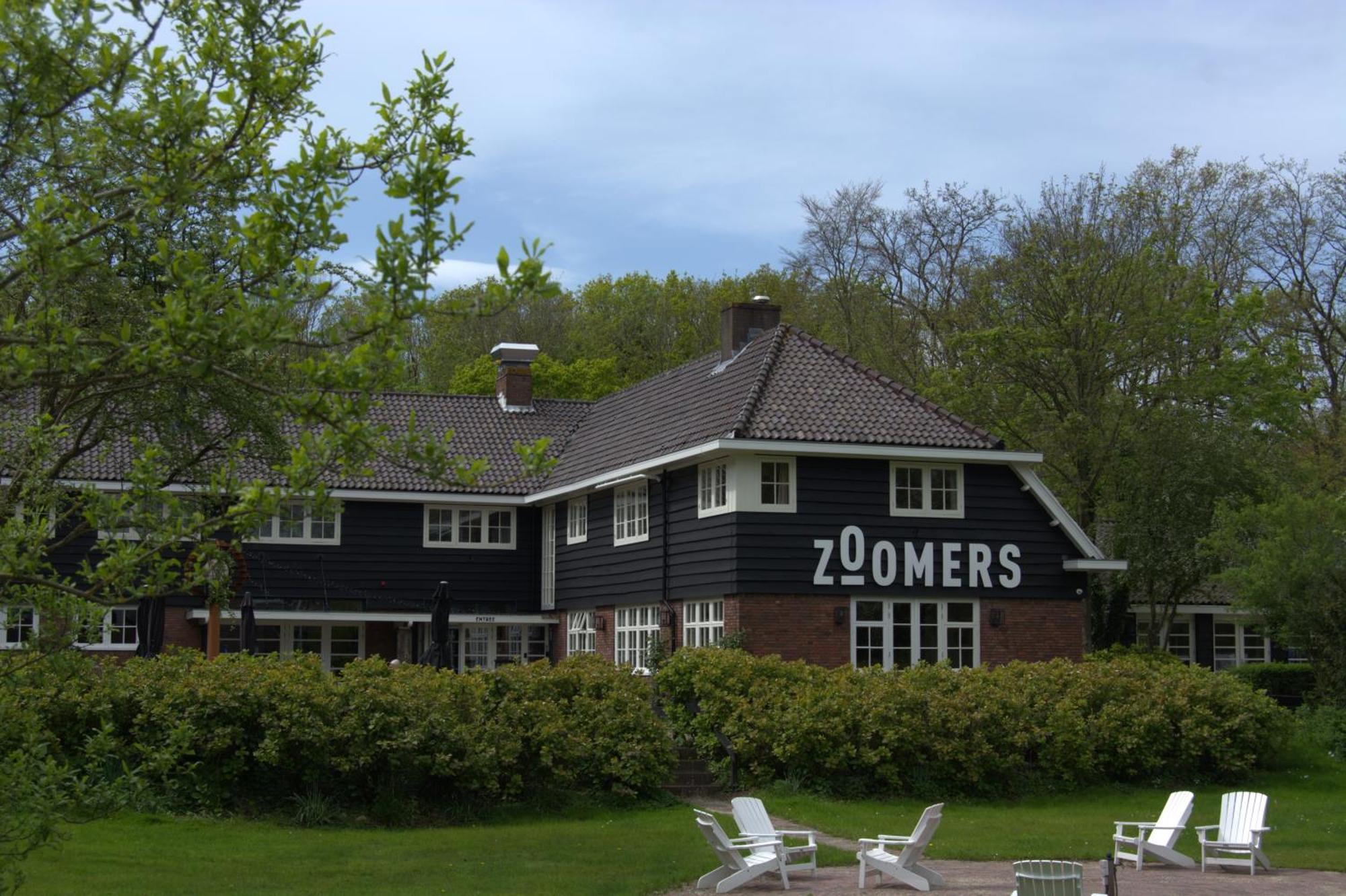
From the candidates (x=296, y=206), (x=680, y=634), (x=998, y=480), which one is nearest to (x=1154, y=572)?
(x=998, y=480)

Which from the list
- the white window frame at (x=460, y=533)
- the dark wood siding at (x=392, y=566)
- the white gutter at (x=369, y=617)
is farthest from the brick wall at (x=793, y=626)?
the white window frame at (x=460, y=533)

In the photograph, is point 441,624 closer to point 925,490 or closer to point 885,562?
point 885,562

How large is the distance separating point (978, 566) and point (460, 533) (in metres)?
Answer: 11.5

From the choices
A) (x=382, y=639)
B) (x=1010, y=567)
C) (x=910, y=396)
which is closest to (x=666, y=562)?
(x=910, y=396)

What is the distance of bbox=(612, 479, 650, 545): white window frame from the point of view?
28114mm

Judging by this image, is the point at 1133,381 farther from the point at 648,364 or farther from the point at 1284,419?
the point at 648,364

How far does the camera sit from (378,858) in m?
14.5

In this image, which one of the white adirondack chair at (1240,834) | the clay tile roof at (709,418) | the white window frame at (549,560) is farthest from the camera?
the white window frame at (549,560)

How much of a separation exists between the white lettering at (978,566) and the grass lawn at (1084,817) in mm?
6207

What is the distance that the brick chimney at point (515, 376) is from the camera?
36031 mm

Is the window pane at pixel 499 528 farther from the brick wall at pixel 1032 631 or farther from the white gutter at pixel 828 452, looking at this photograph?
the brick wall at pixel 1032 631

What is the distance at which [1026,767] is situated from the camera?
20.0 meters

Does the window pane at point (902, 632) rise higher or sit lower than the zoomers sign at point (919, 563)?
lower

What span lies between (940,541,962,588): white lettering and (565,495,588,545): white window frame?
25.1ft
